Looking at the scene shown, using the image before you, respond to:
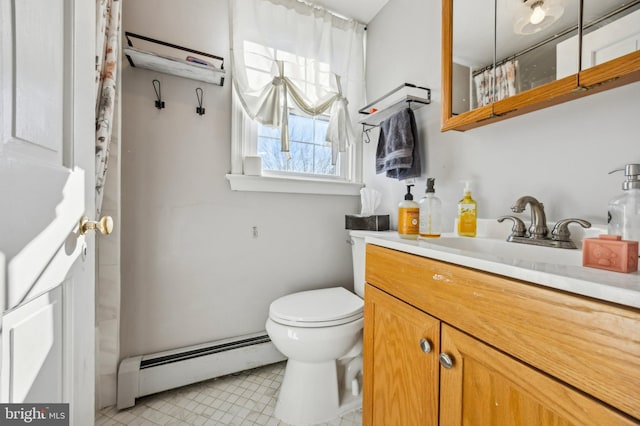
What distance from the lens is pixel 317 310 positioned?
116 centimetres

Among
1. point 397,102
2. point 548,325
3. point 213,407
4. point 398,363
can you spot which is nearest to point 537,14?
point 397,102

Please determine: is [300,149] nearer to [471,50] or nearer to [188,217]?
[188,217]

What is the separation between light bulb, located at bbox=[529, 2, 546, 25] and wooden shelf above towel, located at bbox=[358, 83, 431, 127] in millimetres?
463

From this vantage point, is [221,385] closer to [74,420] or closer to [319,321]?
[319,321]

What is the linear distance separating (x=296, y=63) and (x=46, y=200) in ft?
4.85

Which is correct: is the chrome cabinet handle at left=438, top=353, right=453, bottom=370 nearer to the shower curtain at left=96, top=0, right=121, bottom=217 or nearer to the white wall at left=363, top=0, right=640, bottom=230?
the white wall at left=363, top=0, right=640, bottom=230

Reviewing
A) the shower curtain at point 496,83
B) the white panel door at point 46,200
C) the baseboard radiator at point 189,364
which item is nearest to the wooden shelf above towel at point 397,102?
the shower curtain at point 496,83

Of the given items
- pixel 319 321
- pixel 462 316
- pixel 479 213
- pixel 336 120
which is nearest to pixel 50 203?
pixel 462 316

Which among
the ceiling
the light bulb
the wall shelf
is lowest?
the light bulb

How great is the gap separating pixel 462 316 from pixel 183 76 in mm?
1578

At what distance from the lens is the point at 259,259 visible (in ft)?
4.90

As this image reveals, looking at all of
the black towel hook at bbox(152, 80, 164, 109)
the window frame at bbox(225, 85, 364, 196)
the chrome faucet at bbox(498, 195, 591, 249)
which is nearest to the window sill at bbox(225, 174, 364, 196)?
the window frame at bbox(225, 85, 364, 196)

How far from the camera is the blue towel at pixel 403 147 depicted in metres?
1.27

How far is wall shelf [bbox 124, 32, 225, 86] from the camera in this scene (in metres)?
1.15
